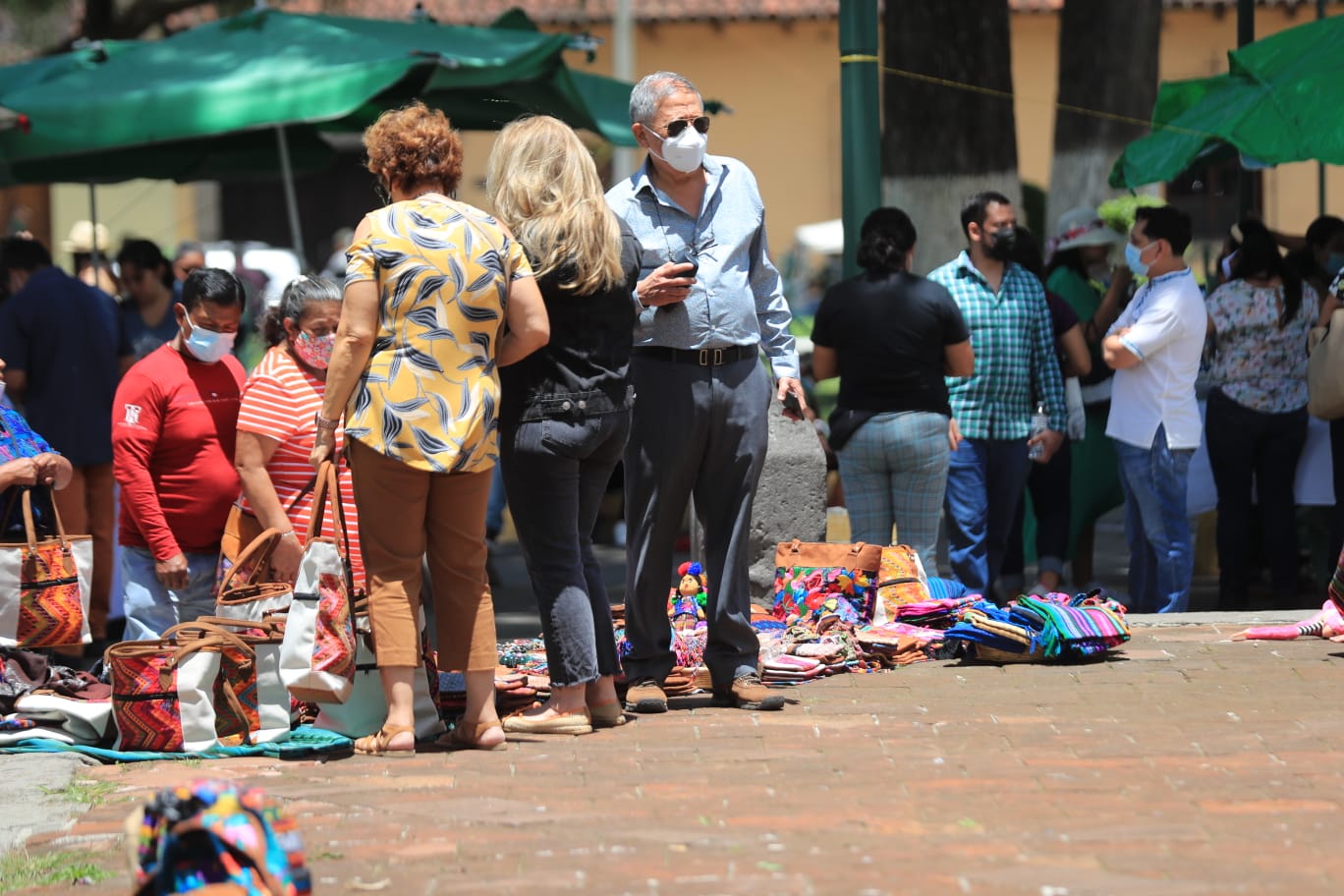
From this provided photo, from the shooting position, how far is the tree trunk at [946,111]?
481 inches

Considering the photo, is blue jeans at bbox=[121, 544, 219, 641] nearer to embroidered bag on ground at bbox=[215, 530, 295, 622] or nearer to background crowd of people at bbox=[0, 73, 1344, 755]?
background crowd of people at bbox=[0, 73, 1344, 755]

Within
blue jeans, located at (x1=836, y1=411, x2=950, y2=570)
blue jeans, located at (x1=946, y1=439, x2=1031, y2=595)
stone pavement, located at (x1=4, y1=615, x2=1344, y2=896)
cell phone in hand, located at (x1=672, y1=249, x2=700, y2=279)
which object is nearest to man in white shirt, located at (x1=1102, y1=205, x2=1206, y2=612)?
blue jeans, located at (x1=946, y1=439, x2=1031, y2=595)

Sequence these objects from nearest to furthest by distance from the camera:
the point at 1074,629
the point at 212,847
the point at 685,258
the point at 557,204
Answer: the point at 212,847
the point at 557,204
the point at 685,258
the point at 1074,629

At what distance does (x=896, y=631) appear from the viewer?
24.3 feet

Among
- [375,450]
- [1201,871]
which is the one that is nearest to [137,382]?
[375,450]

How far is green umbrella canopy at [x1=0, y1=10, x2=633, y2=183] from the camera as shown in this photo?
9.83 m

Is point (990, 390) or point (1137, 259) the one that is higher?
point (1137, 259)

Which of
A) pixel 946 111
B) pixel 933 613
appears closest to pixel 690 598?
pixel 933 613

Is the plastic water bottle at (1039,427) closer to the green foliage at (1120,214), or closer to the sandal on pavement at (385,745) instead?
the green foliage at (1120,214)

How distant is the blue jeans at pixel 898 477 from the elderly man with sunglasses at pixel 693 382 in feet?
4.92

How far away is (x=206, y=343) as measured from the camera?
6.83 metres

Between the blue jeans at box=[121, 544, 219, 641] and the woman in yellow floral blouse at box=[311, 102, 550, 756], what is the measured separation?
1.34 m

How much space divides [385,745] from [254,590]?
91cm

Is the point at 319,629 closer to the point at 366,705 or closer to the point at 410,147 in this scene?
the point at 366,705
